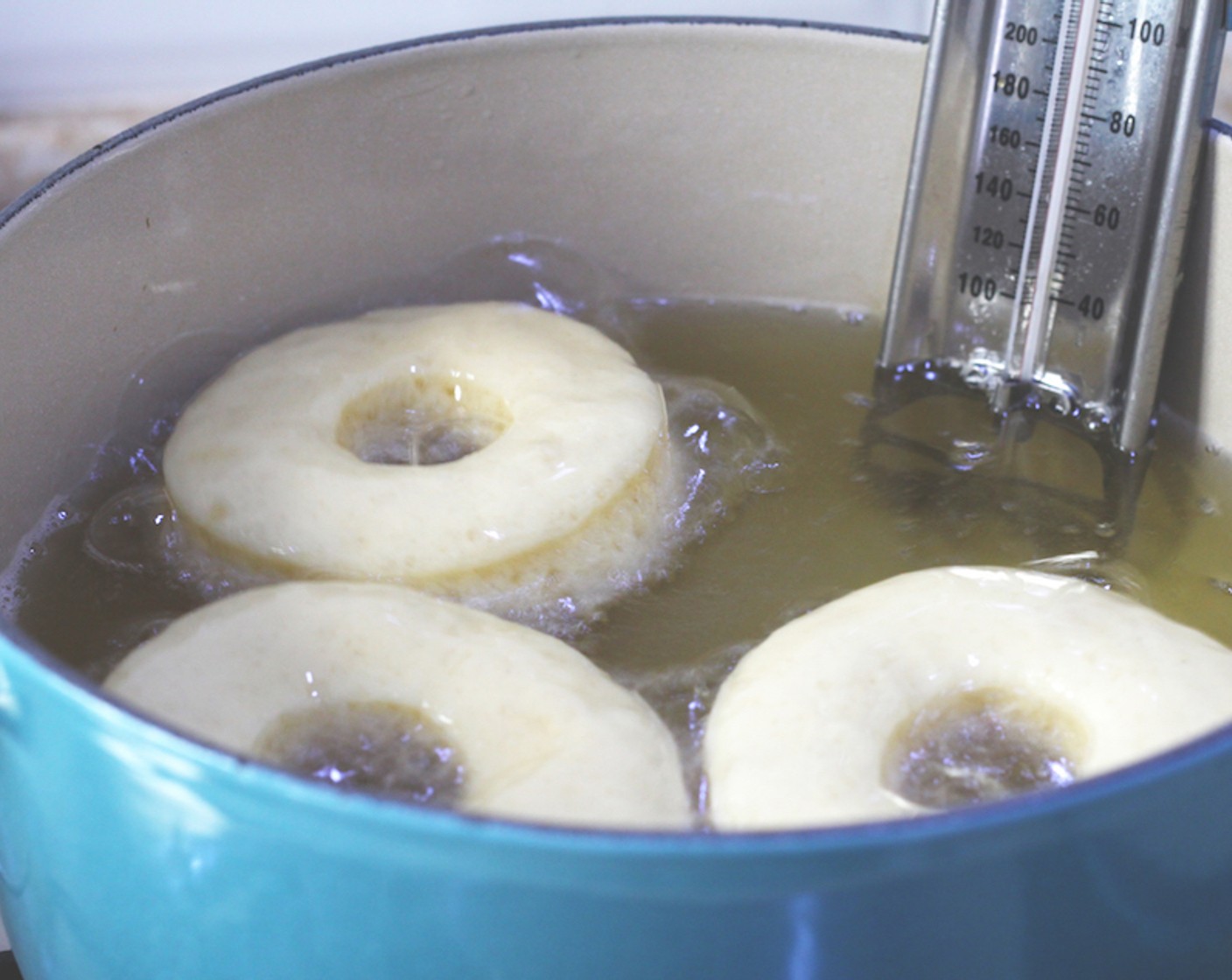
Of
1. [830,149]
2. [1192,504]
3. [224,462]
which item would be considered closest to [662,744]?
[224,462]

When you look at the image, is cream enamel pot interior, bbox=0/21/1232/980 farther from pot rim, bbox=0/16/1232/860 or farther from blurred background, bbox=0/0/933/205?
blurred background, bbox=0/0/933/205

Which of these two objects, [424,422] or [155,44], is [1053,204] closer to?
[424,422]

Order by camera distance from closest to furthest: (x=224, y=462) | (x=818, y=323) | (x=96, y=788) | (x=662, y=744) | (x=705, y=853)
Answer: (x=705, y=853), (x=96, y=788), (x=662, y=744), (x=224, y=462), (x=818, y=323)

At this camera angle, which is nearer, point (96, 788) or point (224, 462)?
point (96, 788)

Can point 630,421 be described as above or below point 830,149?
below

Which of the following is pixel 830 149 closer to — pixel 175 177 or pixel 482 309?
pixel 482 309

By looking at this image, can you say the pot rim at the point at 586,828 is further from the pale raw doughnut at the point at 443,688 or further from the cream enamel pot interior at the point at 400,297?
the pale raw doughnut at the point at 443,688

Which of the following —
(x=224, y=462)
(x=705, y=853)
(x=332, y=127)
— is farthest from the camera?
(x=332, y=127)

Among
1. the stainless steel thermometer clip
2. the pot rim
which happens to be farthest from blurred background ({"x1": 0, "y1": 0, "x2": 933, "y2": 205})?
the pot rim
